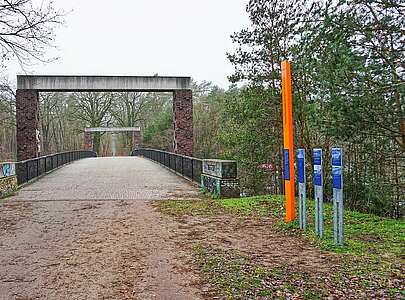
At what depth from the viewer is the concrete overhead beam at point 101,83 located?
20.1 metres

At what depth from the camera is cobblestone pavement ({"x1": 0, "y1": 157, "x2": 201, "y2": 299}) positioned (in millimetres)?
4164

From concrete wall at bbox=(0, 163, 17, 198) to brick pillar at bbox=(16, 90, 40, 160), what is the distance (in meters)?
7.02

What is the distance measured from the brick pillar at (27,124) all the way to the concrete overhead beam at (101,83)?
43 centimetres

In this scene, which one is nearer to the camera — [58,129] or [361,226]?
[361,226]

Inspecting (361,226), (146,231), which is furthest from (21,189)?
(361,226)

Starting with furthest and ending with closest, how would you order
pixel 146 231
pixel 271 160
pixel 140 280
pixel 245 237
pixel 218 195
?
1. pixel 271 160
2. pixel 218 195
3. pixel 146 231
4. pixel 245 237
5. pixel 140 280

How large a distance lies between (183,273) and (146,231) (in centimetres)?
247

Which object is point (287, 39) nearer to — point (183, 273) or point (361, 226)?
point (361, 226)

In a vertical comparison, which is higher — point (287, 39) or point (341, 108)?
point (287, 39)

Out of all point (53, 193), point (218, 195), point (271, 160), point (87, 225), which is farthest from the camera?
point (271, 160)

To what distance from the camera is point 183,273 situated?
4.66 m

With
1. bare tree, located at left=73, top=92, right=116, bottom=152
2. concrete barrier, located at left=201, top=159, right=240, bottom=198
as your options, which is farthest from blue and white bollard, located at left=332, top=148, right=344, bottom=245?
bare tree, located at left=73, top=92, right=116, bottom=152

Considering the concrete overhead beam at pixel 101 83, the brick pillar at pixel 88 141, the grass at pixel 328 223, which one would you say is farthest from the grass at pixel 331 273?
the brick pillar at pixel 88 141

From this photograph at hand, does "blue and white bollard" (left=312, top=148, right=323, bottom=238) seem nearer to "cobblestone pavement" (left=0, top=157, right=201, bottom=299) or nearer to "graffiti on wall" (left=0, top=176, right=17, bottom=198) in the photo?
"cobblestone pavement" (left=0, top=157, right=201, bottom=299)
